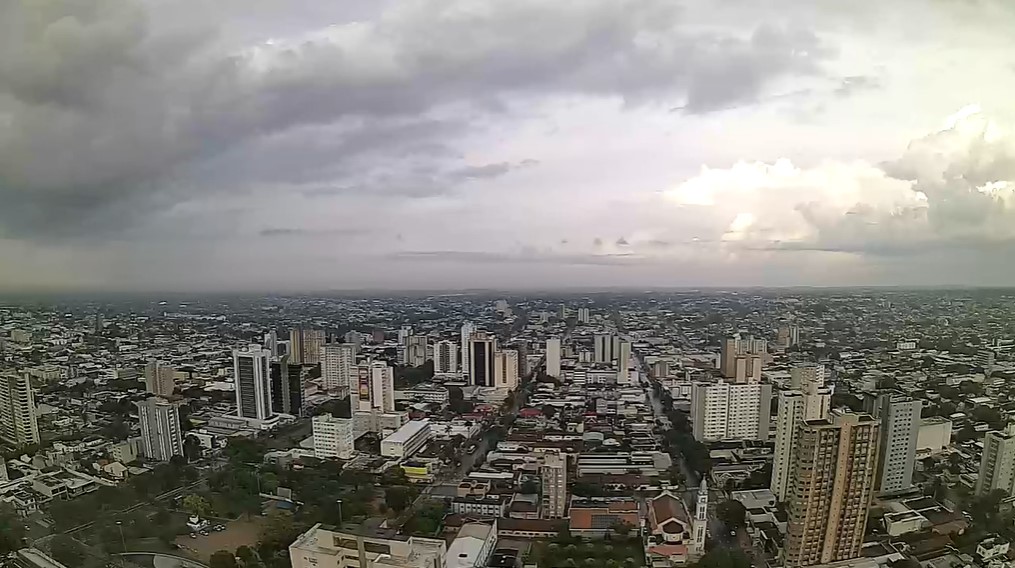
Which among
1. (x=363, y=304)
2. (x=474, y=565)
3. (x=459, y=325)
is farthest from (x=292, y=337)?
(x=474, y=565)

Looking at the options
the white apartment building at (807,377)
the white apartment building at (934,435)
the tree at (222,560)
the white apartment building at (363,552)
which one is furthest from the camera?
the white apartment building at (807,377)

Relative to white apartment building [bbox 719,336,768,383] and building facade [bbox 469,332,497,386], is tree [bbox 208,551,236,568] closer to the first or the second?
building facade [bbox 469,332,497,386]

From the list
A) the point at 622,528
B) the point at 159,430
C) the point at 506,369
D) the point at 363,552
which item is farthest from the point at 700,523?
the point at 159,430

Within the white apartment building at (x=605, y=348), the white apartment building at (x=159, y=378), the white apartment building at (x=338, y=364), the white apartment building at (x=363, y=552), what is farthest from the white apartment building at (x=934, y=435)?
the white apartment building at (x=159, y=378)

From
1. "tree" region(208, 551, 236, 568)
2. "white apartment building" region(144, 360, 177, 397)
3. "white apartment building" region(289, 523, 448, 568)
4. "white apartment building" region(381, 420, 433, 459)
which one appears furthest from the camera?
"white apartment building" region(144, 360, 177, 397)

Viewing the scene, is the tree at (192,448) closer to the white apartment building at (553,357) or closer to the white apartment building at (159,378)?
the white apartment building at (159,378)

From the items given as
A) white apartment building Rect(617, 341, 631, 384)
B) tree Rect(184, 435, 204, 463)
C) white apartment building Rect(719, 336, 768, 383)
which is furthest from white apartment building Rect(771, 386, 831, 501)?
tree Rect(184, 435, 204, 463)
